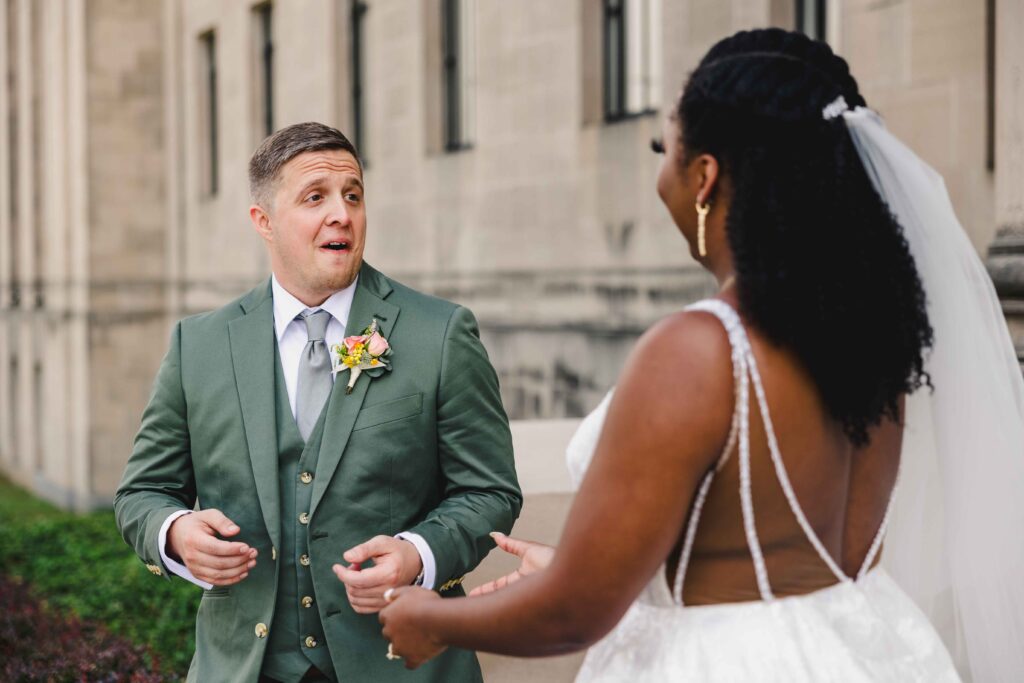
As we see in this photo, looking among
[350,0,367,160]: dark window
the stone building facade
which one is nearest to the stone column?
the stone building facade

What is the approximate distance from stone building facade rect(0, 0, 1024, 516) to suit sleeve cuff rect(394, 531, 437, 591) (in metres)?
2.95

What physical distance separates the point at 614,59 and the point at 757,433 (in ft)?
29.6

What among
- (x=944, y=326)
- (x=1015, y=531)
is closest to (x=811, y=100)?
(x=944, y=326)

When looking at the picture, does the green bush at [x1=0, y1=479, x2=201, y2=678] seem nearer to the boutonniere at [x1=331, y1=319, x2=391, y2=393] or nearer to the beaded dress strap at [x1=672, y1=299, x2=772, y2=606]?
the boutonniere at [x1=331, y1=319, x2=391, y2=393]

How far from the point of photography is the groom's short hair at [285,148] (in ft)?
10.1

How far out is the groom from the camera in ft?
9.71

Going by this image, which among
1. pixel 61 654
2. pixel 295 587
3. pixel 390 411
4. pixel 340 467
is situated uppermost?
pixel 390 411

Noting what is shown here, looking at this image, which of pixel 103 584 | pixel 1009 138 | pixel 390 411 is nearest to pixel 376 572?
pixel 390 411

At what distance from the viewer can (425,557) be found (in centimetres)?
284

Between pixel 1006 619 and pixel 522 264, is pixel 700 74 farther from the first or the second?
pixel 522 264

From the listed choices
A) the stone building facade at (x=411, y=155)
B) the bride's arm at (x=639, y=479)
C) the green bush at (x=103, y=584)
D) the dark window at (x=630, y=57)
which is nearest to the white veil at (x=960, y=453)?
the bride's arm at (x=639, y=479)

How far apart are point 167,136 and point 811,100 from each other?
20130 mm

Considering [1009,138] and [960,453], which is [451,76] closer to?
[1009,138]

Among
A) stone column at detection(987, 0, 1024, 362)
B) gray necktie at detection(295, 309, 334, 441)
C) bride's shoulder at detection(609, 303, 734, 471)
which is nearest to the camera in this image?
bride's shoulder at detection(609, 303, 734, 471)
